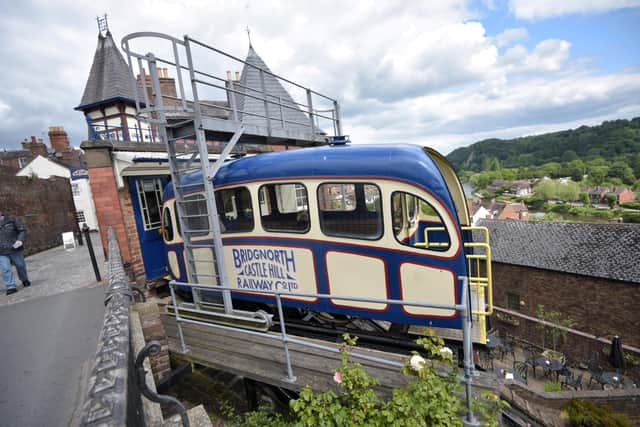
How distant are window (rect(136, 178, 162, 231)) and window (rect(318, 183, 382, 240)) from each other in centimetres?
528

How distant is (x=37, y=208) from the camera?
13469mm

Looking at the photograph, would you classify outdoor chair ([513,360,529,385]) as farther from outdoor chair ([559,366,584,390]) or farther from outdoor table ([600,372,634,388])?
outdoor table ([600,372,634,388])

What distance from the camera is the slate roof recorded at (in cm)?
1460

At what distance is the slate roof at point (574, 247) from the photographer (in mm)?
14602

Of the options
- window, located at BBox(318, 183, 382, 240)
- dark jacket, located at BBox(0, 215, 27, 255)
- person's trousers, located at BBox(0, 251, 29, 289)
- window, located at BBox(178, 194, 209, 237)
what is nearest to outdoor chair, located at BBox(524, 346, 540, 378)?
window, located at BBox(318, 183, 382, 240)

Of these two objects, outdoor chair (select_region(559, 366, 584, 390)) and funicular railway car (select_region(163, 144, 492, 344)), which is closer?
funicular railway car (select_region(163, 144, 492, 344))

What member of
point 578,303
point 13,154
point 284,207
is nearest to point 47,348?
point 284,207

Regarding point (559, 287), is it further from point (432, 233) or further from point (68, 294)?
point (68, 294)

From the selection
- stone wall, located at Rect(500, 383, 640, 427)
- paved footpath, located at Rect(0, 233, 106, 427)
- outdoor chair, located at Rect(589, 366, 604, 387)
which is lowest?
outdoor chair, located at Rect(589, 366, 604, 387)

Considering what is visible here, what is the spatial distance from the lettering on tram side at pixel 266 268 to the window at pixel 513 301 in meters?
18.2

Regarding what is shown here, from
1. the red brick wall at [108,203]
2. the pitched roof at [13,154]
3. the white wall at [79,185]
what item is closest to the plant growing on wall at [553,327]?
the red brick wall at [108,203]

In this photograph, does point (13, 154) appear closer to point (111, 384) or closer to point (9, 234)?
point (9, 234)

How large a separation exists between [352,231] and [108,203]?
550cm

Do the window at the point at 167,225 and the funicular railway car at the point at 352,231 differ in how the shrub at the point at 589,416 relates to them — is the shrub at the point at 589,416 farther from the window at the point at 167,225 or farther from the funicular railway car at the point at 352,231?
Answer: the window at the point at 167,225
